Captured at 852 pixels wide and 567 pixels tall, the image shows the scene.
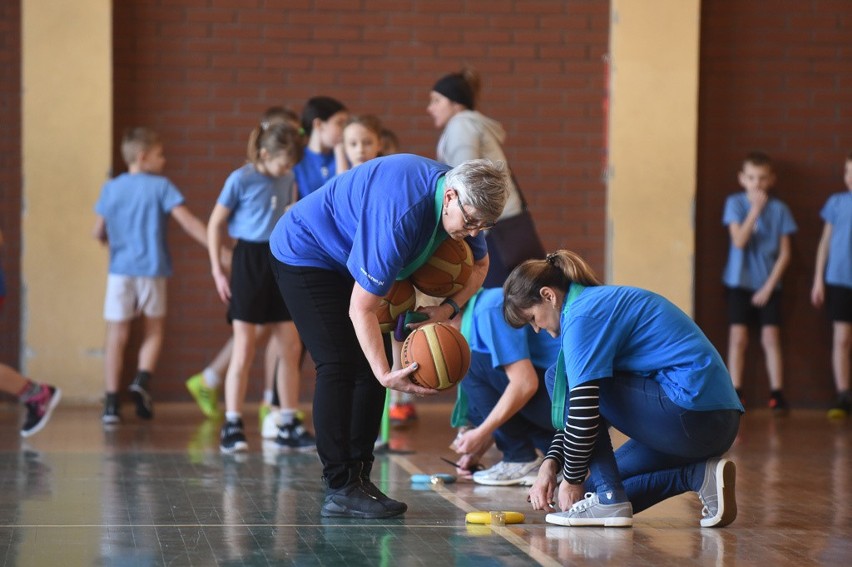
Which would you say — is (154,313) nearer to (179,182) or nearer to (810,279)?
(179,182)

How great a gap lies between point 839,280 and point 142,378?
16.7 feet

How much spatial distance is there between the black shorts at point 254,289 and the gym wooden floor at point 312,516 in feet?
2.40

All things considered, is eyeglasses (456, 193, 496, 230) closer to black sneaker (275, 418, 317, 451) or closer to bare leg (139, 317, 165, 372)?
black sneaker (275, 418, 317, 451)

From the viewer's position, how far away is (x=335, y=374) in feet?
14.3

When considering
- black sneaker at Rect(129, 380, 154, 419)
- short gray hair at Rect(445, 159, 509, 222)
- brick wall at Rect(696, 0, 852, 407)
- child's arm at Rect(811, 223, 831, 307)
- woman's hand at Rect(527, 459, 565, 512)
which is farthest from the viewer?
brick wall at Rect(696, 0, 852, 407)

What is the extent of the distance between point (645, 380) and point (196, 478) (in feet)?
7.24

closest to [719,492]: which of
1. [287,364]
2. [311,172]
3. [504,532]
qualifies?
[504,532]

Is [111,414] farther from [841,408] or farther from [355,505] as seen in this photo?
[841,408]

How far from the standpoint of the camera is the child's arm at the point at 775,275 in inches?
345

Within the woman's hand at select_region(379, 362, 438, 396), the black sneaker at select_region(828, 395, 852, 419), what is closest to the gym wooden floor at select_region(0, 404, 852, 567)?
the woman's hand at select_region(379, 362, 438, 396)

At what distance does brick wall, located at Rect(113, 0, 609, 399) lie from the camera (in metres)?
8.64

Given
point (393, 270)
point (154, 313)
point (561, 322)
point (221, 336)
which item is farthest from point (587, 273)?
point (221, 336)

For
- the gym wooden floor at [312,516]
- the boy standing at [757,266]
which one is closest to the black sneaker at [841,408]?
the boy standing at [757,266]

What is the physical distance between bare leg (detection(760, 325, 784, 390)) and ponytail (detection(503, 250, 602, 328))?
199 inches
